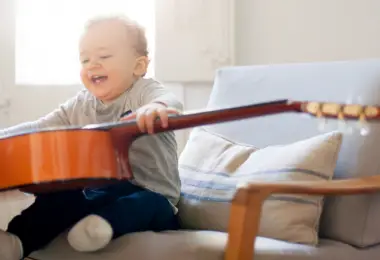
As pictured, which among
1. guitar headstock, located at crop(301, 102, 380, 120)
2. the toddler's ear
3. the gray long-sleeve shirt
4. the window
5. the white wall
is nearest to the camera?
guitar headstock, located at crop(301, 102, 380, 120)

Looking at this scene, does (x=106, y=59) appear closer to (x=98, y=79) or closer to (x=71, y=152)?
(x=98, y=79)

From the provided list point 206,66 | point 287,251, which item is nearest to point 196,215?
point 287,251

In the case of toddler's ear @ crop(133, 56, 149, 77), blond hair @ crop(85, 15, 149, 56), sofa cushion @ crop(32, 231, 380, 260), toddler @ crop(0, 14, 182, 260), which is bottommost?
sofa cushion @ crop(32, 231, 380, 260)

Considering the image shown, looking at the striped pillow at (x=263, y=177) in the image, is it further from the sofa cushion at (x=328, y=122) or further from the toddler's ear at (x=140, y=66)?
the toddler's ear at (x=140, y=66)

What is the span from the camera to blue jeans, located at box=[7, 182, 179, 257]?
143cm

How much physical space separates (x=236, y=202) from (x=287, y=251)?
24cm

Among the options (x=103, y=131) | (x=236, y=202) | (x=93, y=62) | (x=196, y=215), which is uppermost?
(x=93, y=62)

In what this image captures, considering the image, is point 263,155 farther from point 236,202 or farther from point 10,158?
point 10,158

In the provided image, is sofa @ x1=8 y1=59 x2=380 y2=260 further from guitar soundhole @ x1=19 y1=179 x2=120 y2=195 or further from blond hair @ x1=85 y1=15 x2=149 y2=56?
blond hair @ x1=85 y1=15 x2=149 y2=56

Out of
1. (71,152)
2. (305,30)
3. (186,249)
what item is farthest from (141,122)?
(305,30)

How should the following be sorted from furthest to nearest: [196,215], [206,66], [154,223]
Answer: [206,66], [196,215], [154,223]

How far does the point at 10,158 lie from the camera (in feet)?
4.24

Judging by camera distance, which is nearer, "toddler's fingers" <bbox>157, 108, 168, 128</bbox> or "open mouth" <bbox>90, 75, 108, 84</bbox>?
"toddler's fingers" <bbox>157, 108, 168, 128</bbox>

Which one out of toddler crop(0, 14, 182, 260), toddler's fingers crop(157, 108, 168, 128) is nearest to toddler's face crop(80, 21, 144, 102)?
toddler crop(0, 14, 182, 260)
